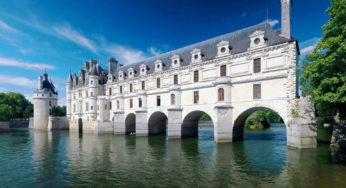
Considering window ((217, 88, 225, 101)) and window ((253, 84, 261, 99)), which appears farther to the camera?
window ((217, 88, 225, 101))

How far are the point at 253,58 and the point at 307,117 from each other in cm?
856

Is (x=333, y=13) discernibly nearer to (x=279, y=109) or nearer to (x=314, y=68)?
(x=314, y=68)

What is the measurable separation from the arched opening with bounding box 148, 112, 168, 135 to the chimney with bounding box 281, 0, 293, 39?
73.5ft

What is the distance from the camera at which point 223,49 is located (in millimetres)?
25344

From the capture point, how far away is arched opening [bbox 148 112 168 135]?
34503mm

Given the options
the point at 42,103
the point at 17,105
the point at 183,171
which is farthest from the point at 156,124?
the point at 17,105

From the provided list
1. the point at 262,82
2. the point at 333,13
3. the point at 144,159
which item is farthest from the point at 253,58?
the point at 144,159

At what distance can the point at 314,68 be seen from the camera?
1566 cm

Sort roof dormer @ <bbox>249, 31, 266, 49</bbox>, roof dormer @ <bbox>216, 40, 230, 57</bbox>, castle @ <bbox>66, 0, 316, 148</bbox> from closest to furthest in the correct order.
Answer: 1. castle @ <bbox>66, 0, 316, 148</bbox>
2. roof dormer @ <bbox>249, 31, 266, 49</bbox>
3. roof dormer @ <bbox>216, 40, 230, 57</bbox>

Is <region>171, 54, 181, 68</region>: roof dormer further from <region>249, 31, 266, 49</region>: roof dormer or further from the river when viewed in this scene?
the river

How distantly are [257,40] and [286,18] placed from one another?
149 inches

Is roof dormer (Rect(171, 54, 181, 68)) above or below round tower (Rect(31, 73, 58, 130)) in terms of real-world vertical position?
above

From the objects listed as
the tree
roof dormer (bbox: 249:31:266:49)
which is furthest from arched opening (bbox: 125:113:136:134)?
the tree

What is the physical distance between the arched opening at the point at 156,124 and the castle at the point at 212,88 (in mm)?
189
